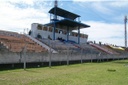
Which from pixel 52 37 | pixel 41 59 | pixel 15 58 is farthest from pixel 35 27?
pixel 15 58

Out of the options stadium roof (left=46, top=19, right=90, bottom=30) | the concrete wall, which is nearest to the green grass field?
the concrete wall

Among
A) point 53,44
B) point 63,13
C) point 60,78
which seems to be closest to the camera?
point 60,78

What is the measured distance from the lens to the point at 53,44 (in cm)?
4372

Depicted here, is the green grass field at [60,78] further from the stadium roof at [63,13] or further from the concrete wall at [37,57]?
the stadium roof at [63,13]

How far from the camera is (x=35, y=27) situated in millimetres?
50375

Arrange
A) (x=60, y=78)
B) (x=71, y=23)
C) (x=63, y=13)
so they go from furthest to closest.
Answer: (x=71, y=23) < (x=63, y=13) < (x=60, y=78)

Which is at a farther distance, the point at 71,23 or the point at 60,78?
the point at 71,23

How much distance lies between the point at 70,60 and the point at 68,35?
26.2 m

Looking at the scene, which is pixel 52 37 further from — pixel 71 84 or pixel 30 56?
pixel 71 84

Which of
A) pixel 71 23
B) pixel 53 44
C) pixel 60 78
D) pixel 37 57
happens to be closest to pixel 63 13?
pixel 71 23

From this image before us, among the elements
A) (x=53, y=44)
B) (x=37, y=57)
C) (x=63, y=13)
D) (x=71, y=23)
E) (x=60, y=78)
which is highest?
(x=63, y=13)

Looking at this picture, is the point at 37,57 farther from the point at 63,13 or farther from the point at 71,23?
the point at 71,23

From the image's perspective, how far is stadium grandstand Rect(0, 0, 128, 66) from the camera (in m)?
27.0

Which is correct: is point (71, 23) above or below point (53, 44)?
above
